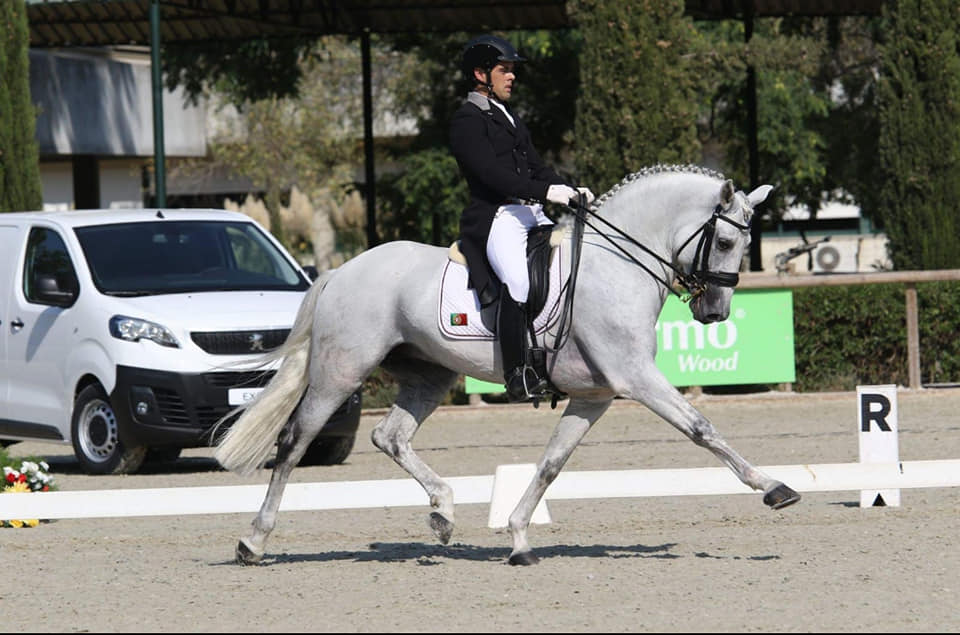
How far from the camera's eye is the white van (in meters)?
13.5

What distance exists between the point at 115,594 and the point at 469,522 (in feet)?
11.0

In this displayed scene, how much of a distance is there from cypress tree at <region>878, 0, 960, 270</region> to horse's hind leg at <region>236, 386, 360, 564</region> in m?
12.8

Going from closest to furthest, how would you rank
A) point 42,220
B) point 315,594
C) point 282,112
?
1. point 315,594
2. point 42,220
3. point 282,112

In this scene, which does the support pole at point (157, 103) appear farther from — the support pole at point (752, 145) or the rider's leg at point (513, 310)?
the rider's leg at point (513, 310)

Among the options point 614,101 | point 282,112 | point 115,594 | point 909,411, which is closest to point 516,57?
point 115,594

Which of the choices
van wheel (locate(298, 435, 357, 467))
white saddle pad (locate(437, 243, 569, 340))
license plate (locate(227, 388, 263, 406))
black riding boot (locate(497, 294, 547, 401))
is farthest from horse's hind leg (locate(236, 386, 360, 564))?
van wheel (locate(298, 435, 357, 467))

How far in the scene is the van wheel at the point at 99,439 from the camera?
13.8 metres

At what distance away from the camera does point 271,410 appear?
9297mm

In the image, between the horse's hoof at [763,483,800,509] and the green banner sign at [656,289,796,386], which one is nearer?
the horse's hoof at [763,483,800,509]

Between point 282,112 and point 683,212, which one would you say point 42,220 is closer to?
point 683,212

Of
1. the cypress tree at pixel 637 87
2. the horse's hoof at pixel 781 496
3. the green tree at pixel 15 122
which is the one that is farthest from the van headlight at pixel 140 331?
the cypress tree at pixel 637 87

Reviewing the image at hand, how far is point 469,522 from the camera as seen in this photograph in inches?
436

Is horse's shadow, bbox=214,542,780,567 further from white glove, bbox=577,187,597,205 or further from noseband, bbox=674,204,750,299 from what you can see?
white glove, bbox=577,187,597,205

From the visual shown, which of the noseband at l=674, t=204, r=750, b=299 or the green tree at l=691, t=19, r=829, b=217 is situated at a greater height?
the green tree at l=691, t=19, r=829, b=217
